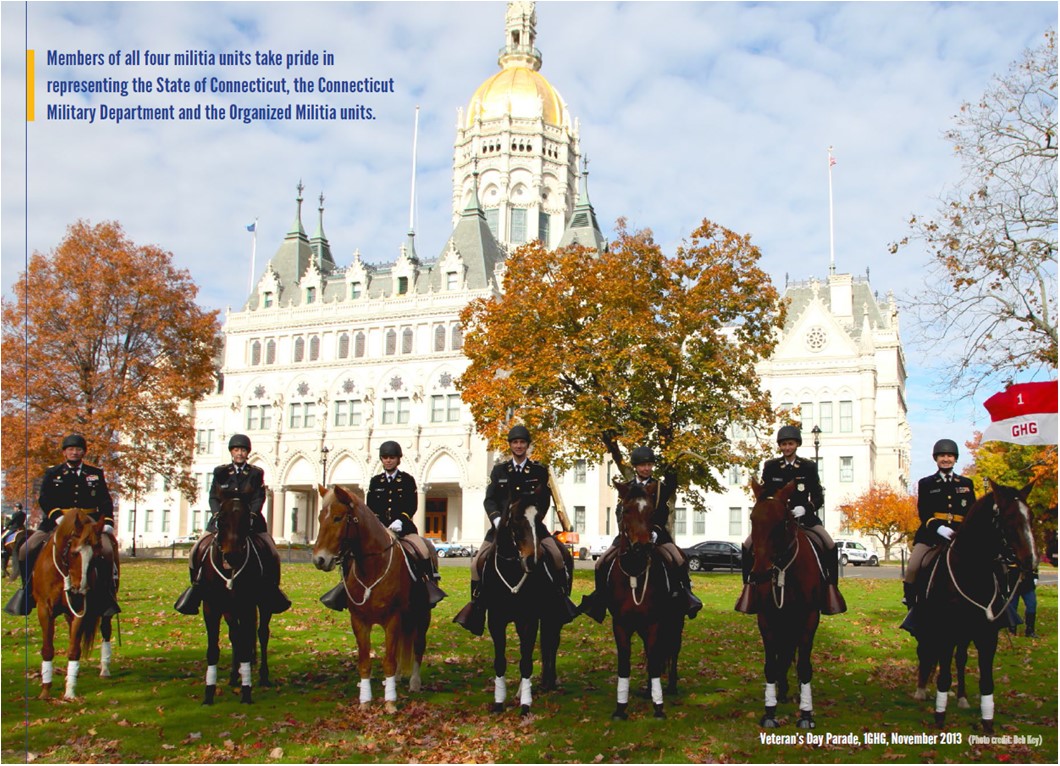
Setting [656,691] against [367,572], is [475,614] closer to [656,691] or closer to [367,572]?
[367,572]

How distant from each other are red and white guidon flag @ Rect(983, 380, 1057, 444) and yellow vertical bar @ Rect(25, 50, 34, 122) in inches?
528

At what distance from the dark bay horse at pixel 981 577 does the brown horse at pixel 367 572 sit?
635cm

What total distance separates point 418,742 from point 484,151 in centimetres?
9531

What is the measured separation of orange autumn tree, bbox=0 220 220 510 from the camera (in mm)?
40531

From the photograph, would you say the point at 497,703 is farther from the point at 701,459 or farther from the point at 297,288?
the point at 297,288

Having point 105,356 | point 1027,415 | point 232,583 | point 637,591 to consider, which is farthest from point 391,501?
point 105,356

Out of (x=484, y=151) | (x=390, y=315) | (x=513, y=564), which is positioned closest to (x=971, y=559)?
(x=513, y=564)

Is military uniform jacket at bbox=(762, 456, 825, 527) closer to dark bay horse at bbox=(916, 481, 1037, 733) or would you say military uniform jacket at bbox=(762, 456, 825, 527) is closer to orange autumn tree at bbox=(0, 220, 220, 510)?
dark bay horse at bbox=(916, 481, 1037, 733)

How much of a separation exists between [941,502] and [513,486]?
5312mm

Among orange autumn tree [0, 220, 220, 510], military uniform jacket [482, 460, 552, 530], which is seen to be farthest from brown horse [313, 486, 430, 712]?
orange autumn tree [0, 220, 220, 510]

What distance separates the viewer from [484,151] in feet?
330

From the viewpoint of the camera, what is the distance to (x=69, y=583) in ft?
38.1

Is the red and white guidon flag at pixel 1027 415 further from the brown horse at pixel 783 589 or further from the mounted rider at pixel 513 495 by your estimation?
the mounted rider at pixel 513 495

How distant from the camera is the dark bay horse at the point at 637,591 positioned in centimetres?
1063
